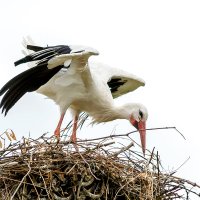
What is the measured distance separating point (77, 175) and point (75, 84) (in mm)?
2042

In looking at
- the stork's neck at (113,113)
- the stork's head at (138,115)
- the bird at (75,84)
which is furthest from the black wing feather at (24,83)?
the stork's head at (138,115)

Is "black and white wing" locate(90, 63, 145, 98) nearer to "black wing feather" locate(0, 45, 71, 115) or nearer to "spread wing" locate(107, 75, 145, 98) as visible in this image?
"spread wing" locate(107, 75, 145, 98)

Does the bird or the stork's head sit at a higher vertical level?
the bird

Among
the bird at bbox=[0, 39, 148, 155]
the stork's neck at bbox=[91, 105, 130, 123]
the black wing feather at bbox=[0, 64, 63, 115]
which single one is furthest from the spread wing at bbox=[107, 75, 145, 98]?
the black wing feather at bbox=[0, 64, 63, 115]

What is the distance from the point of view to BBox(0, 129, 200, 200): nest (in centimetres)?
648

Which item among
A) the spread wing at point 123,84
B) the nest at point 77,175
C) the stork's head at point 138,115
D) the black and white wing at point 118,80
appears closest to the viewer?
the nest at point 77,175

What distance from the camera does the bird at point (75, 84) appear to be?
25.5ft

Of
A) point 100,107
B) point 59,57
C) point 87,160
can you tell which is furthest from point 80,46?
point 87,160

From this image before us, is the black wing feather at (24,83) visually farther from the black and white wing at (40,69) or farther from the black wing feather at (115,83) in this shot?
the black wing feather at (115,83)

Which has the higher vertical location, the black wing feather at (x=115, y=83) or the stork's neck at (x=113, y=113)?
the black wing feather at (x=115, y=83)

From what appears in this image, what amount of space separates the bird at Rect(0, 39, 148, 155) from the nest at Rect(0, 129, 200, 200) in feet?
2.30

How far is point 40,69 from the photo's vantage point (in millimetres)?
7848

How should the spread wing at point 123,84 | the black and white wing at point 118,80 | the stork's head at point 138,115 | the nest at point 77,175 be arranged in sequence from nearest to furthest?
the nest at point 77,175 < the stork's head at point 138,115 < the black and white wing at point 118,80 < the spread wing at point 123,84

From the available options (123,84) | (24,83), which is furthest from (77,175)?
(123,84)
